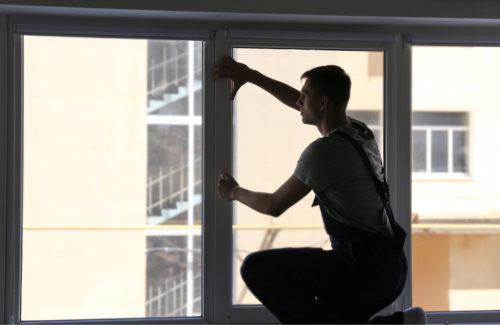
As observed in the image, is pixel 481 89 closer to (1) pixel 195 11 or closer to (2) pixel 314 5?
(2) pixel 314 5

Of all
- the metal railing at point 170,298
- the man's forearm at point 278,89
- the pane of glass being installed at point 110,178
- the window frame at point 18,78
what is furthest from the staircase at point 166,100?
the metal railing at point 170,298

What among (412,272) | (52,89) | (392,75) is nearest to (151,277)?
(52,89)

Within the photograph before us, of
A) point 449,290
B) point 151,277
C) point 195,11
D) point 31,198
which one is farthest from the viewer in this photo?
point 151,277

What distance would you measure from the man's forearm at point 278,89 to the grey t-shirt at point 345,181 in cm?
46

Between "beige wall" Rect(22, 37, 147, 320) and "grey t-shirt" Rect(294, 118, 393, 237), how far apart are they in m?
1.27

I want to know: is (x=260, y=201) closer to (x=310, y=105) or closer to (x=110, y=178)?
(x=310, y=105)

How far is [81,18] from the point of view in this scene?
9.64 feet

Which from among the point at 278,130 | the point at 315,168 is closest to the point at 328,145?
the point at 315,168

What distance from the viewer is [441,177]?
3271 millimetres

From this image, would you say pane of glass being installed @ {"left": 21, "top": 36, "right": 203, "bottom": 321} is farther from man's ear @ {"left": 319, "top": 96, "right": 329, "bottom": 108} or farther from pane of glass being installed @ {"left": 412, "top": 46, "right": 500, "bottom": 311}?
pane of glass being installed @ {"left": 412, "top": 46, "right": 500, "bottom": 311}

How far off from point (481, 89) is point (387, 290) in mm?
1359

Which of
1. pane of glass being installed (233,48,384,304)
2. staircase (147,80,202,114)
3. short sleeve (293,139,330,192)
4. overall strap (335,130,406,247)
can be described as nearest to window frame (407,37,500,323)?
pane of glass being installed (233,48,384,304)

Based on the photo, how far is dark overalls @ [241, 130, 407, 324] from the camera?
2.40 m

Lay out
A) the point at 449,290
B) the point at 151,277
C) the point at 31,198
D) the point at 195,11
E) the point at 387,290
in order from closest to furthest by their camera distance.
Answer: the point at 387,290
the point at 195,11
the point at 31,198
the point at 449,290
the point at 151,277
